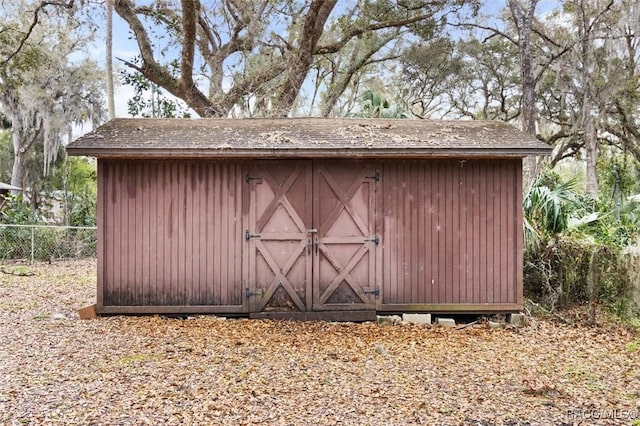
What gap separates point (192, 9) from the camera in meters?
10.2

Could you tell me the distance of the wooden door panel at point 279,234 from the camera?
6.57m

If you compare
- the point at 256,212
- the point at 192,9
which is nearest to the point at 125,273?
the point at 256,212

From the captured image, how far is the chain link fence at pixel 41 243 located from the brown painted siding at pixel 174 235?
6658 mm

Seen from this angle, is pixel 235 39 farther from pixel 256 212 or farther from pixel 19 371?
pixel 19 371

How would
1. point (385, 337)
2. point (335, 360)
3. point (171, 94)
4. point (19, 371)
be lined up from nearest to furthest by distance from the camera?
point (19, 371) < point (335, 360) < point (385, 337) < point (171, 94)

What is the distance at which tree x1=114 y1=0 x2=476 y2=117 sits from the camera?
11766mm

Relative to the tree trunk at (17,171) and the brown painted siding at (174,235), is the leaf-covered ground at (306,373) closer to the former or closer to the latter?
the brown painted siding at (174,235)

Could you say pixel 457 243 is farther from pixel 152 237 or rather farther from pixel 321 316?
pixel 152 237

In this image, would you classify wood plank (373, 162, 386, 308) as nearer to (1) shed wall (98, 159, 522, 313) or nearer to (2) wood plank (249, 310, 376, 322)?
(1) shed wall (98, 159, 522, 313)

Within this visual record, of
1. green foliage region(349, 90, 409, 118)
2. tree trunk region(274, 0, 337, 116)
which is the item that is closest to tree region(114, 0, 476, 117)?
tree trunk region(274, 0, 337, 116)

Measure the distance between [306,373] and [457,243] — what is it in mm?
3146

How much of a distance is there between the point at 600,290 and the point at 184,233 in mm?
5787

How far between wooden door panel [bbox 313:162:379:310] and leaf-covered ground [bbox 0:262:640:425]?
487mm

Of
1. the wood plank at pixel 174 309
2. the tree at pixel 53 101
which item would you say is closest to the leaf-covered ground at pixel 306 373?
the wood plank at pixel 174 309
